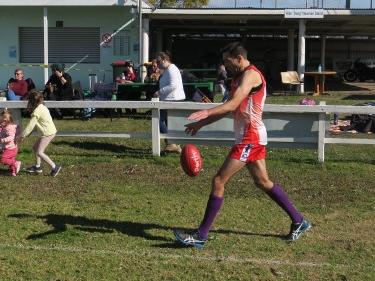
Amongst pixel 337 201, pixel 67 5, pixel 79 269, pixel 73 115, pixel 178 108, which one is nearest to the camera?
pixel 79 269

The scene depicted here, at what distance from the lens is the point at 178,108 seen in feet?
33.3

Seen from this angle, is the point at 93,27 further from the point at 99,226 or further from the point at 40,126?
the point at 99,226

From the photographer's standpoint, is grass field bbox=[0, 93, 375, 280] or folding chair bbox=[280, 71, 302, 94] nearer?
Answer: grass field bbox=[0, 93, 375, 280]

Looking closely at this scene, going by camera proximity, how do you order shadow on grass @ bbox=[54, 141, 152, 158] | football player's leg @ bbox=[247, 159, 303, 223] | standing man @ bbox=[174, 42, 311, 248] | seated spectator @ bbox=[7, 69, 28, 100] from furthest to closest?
seated spectator @ bbox=[7, 69, 28, 100] < shadow on grass @ bbox=[54, 141, 152, 158] < football player's leg @ bbox=[247, 159, 303, 223] < standing man @ bbox=[174, 42, 311, 248]

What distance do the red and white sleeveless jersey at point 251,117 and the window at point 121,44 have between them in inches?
876

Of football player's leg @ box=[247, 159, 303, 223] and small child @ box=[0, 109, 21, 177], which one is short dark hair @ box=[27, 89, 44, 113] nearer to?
small child @ box=[0, 109, 21, 177]

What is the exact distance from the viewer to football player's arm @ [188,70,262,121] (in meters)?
5.28

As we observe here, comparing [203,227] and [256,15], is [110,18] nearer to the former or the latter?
[256,15]

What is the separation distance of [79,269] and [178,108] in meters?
5.27

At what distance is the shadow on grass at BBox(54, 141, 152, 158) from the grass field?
84 mm

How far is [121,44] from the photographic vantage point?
1089 inches

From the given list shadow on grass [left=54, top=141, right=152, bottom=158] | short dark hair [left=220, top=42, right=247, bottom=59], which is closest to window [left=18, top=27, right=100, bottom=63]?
shadow on grass [left=54, top=141, right=152, bottom=158]

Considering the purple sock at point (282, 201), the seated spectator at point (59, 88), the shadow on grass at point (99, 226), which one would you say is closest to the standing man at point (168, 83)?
the shadow on grass at point (99, 226)

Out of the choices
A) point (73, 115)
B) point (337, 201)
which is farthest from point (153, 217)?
point (73, 115)
